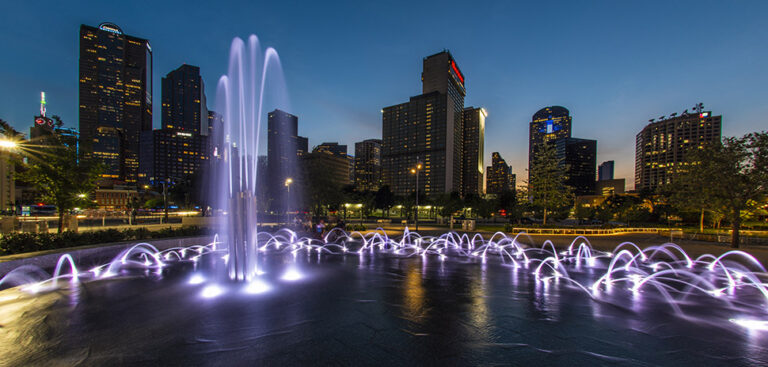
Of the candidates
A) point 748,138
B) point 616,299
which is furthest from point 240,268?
point 748,138

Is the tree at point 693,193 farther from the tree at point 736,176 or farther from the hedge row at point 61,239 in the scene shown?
the hedge row at point 61,239

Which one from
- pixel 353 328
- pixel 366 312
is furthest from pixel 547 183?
pixel 353 328

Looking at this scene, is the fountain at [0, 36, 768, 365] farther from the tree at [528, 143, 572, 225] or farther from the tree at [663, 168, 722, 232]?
the tree at [528, 143, 572, 225]

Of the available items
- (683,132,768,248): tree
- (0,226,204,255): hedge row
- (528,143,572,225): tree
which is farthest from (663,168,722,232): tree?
(0,226,204,255): hedge row

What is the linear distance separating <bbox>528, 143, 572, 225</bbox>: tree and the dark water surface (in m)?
25.4

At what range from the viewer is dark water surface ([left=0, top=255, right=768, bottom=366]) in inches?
208

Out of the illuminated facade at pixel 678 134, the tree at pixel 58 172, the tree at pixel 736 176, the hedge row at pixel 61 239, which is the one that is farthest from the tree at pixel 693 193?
the illuminated facade at pixel 678 134

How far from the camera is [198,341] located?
582 centimetres

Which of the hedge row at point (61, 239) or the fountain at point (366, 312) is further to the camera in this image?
the hedge row at point (61, 239)

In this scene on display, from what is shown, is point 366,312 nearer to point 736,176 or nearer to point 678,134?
point 736,176

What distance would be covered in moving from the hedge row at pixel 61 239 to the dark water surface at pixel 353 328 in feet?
17.5

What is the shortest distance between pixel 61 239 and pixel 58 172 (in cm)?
466

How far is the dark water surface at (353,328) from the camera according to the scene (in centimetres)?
528

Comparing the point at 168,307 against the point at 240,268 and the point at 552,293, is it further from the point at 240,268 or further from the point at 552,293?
the point at 552,293
